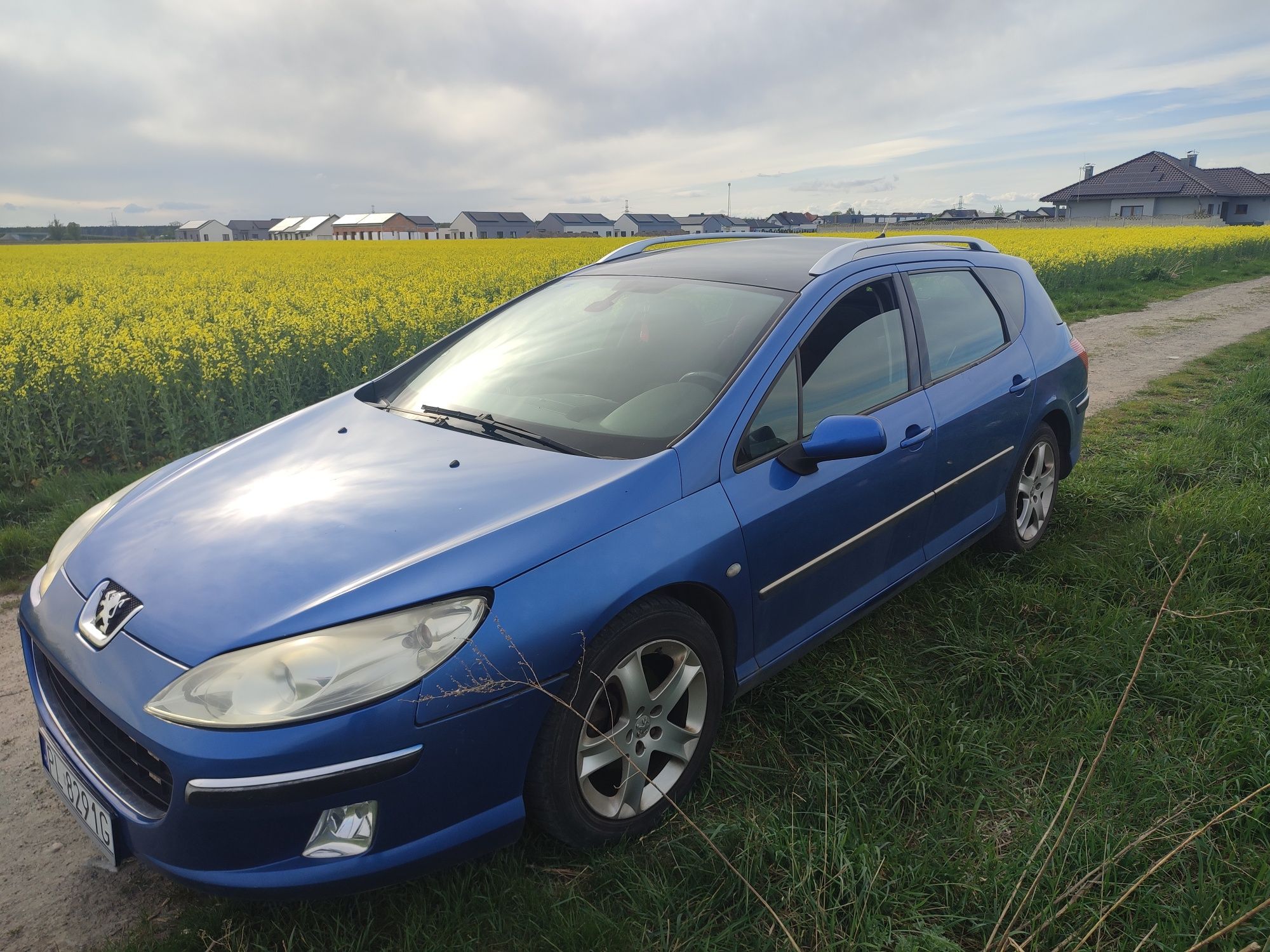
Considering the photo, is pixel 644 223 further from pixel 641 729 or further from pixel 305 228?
pixel 641 729

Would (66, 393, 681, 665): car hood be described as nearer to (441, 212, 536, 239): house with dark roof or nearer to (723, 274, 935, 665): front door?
(723, 274, 935, 665): front door

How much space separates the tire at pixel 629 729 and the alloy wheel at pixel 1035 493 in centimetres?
229

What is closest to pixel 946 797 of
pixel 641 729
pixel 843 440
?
pixel 641 729

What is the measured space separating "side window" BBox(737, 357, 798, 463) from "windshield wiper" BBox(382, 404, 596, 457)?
47cm

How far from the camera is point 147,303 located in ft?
38.8

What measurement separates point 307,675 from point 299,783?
214 millimetres

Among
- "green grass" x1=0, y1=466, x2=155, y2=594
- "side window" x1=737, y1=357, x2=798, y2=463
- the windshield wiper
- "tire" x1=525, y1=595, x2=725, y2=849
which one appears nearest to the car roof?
"side window" x1=737, y1=357, x2=798, y2=463

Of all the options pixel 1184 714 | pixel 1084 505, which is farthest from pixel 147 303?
pixel 1184 714

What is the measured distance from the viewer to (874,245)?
3.37m

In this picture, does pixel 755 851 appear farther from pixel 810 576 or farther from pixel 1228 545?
pixel 1228 545

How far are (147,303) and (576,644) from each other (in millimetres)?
12210

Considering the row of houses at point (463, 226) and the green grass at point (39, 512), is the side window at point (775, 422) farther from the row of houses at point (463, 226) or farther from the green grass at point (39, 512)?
the row of houses at point (463, 226)

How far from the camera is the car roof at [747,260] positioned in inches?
120

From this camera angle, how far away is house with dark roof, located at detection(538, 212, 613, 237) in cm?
9394
